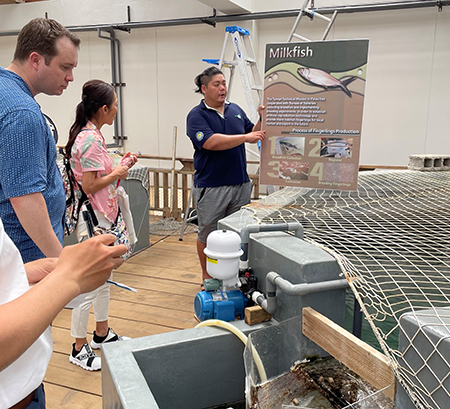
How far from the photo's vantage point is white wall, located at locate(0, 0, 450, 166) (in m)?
4.92

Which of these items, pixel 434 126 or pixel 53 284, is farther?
pixel 434 126

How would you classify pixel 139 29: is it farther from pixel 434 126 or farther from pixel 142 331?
pixel 142 331

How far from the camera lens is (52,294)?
0.64 meters

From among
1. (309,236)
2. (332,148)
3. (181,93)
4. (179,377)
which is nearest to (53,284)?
(179,377)

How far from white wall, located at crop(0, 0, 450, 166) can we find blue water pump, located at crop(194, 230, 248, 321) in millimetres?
4492

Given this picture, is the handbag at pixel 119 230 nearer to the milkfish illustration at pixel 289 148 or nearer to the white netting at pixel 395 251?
the white netting at pixel 395 251

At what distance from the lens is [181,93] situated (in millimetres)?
6191

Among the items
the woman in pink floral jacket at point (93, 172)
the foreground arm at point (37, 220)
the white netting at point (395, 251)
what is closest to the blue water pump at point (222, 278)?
the white netting at point (395, 251)

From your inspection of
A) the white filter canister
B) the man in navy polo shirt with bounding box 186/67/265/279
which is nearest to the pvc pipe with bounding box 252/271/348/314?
the white filter canister

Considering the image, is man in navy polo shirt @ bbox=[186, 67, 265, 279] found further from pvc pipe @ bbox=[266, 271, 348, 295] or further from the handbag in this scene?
pvc pipe @ bbox=[266, 271, 348, 295]

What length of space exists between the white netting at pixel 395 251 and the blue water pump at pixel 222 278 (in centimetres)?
29

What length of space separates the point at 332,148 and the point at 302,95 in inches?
13.2

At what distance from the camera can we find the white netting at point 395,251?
0.83 metres

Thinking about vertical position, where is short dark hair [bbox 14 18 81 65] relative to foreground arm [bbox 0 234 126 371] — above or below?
above
